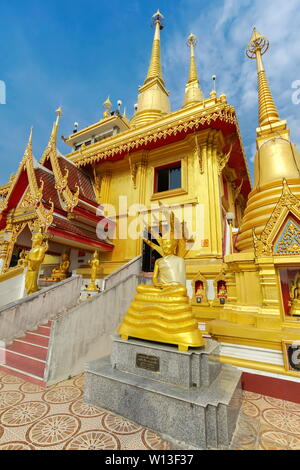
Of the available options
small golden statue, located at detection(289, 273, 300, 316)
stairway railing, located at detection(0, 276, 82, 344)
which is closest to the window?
stairway railing, located at detection(0, 276, 82, 344)

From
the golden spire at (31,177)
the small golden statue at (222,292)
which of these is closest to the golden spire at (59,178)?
the golden spire at (31,177)

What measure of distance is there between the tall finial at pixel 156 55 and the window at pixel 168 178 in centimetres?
862

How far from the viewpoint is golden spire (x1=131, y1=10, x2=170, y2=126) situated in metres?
12.2

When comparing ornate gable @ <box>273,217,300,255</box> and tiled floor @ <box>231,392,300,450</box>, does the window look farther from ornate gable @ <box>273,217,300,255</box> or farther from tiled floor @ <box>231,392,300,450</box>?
tiled floor @ <box>231,392,300,450</box>

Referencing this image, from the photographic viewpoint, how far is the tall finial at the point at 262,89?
655cm

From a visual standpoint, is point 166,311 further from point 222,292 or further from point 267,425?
point 222,292

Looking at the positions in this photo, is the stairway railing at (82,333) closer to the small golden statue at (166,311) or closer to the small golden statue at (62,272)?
the small golden statue at (166,311)

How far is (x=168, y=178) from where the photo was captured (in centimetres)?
943

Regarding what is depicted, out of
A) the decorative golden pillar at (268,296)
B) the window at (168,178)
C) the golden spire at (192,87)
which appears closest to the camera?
the decorative golden pillar at (268,296)

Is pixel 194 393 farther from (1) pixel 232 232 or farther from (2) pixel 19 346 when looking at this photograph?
(1) pixel 232 232

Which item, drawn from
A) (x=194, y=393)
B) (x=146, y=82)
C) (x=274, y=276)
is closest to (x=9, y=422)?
(x=194, y=393)

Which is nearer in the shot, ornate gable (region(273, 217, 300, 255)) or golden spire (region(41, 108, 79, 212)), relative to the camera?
ornate gable (region(273, 217, 300, 255))

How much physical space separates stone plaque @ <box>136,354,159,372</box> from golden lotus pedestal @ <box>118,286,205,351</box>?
22cm
